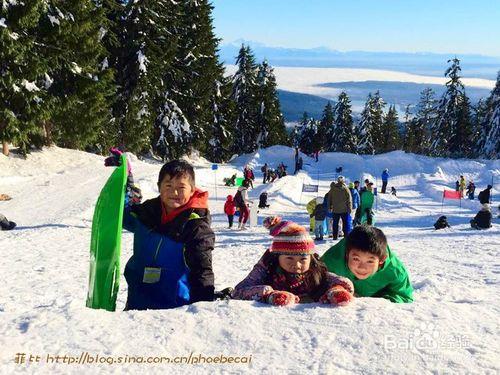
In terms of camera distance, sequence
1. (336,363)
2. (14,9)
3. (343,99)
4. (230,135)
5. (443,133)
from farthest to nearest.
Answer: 1. (343,99)
2. (443,133)
3. (230,135)
4. (14,9)
5. (336,363)

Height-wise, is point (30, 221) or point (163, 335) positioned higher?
point (163, 335)

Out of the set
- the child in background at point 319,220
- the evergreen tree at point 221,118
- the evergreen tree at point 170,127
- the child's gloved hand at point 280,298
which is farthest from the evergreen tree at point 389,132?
the child's gloved hand at point 280,298

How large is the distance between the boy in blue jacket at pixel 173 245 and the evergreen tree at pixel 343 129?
61.7 meters

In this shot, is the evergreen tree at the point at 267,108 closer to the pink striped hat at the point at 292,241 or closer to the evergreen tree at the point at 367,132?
the evergreen tree at the point at 367,132

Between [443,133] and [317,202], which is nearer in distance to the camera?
[317,202]

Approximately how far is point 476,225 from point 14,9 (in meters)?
20.3

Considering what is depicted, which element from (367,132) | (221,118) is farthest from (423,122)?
(221,118)

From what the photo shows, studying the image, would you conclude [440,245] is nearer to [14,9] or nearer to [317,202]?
[317,202]

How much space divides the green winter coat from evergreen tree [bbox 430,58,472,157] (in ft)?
157

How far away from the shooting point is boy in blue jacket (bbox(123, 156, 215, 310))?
13.0ft

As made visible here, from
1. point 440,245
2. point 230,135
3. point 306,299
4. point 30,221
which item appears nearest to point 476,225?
point 440,245

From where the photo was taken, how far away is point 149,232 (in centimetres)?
406

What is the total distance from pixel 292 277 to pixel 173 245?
108 centimetres

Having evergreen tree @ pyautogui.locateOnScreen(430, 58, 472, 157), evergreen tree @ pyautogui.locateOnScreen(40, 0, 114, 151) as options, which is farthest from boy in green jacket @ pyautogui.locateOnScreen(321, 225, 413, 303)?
evergreen tree @ pyautogui.locateOnScreen(430, 58, 472, 157)
